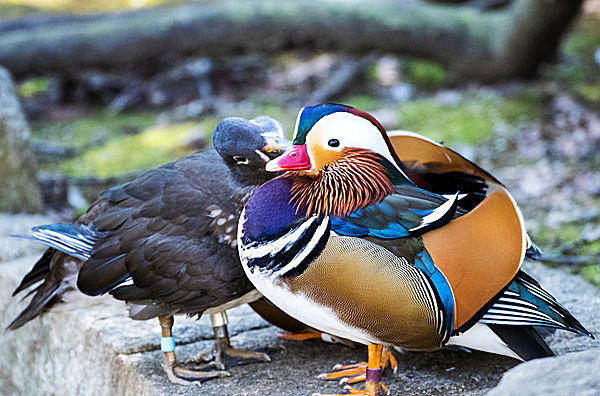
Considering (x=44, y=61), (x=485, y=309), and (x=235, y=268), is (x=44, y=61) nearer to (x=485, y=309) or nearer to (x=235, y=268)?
(x=235, y=268)

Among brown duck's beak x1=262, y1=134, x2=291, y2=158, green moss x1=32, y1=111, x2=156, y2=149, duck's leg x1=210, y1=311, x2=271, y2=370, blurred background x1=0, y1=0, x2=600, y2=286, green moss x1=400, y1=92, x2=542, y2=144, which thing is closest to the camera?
brown duck's beak x1=262, y1=134, x2=291, y2=158

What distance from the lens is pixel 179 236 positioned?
6.73 feet

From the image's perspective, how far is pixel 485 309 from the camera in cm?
174

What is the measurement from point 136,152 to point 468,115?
2.31 meters

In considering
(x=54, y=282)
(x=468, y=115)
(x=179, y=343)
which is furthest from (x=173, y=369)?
(x=468, y=115)

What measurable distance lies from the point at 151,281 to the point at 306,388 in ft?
1.69

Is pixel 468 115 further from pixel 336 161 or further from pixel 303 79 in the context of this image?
pixel 336 161

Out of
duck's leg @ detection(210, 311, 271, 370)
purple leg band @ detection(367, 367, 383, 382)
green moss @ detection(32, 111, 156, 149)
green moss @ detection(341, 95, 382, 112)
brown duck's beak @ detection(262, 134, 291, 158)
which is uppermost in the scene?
brown duck's beak @ detection(262, 134, 291, 158)

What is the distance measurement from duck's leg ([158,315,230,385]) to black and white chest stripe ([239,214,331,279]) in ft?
1.57

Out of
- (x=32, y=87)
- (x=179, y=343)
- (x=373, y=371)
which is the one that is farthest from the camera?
(x=32, y=87)

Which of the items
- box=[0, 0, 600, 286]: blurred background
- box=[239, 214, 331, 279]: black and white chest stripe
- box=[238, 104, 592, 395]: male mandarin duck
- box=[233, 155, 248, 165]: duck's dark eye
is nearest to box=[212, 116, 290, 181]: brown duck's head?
box=[233, 155, 248, 165]: duck's dark eye

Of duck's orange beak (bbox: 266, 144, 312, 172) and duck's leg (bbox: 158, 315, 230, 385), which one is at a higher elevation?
duck's orange beak (bbox: 266, 144, 312, 172)

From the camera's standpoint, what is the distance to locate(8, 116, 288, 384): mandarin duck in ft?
6.53

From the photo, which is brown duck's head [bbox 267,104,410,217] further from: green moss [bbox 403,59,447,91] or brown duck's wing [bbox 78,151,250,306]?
green moss [bbox 403,59,447,91]
